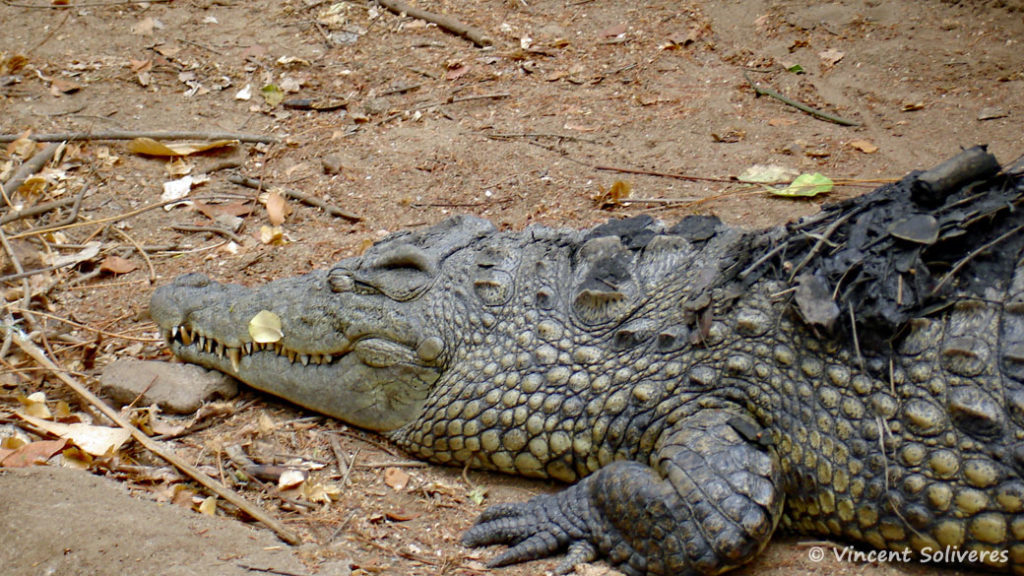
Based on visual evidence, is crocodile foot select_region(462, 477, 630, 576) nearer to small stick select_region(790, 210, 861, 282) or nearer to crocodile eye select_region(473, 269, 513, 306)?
crocodile eye select_region(473, 269, 513, 306)

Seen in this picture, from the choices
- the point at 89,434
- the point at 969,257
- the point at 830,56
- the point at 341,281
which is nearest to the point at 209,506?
the point at 89,434

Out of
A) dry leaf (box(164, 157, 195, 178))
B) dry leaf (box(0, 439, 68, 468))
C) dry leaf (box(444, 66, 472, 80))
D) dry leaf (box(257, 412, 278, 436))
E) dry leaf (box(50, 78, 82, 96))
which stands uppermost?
dry leaf (box(0, 439, 68, 468))

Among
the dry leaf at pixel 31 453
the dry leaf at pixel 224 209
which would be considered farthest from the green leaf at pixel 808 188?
the dry leaf at pixel 31 453

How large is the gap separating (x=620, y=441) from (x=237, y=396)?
1.83m

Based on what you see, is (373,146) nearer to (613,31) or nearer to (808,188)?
(613,31)

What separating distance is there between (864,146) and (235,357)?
3865 mm

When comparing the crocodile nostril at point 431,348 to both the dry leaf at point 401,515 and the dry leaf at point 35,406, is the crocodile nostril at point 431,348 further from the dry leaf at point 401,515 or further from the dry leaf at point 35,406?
the dry leaf at point 35,406

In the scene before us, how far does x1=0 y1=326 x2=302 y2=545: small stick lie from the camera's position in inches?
123

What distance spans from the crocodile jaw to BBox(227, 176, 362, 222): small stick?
4.75 ft

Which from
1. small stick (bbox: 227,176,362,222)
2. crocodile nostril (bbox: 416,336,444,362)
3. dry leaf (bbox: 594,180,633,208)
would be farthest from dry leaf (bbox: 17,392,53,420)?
dry leaf (bbox: 594,180,633,208)

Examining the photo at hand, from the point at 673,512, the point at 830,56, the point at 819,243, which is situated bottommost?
the point at 830,56

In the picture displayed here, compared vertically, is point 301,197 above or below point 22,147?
below

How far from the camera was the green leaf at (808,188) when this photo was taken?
5016mm

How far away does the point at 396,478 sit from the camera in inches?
140
